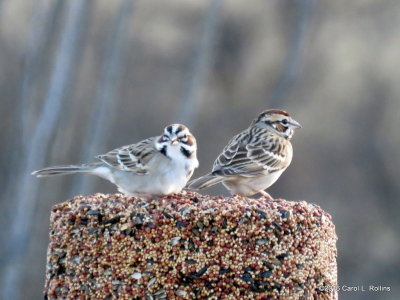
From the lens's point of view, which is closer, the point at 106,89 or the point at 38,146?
the point at 38,146

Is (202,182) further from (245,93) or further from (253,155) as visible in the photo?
(245,93)

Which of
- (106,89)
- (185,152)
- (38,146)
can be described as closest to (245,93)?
(106,89)

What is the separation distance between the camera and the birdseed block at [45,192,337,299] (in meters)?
4.43

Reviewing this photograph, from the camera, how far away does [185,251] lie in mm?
4410

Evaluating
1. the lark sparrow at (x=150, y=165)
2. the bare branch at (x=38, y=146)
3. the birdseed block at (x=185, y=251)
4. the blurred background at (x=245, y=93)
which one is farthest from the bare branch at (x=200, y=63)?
the birdseed block at (x=185, y=251)

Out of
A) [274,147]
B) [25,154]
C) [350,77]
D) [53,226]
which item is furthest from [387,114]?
[53,226]

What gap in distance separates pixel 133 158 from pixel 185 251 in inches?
99.4

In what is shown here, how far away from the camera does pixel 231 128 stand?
22.9 meters

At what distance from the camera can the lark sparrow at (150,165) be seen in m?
6.60

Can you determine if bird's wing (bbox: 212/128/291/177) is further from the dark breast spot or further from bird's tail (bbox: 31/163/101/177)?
bird's tail (bbox: 31/163/101/177)

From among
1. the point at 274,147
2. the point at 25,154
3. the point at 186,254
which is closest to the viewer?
the point at 186,254

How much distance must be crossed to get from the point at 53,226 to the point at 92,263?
1.25 ft

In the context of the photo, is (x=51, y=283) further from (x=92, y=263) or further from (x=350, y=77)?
(x=350, y=77)

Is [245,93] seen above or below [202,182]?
above
